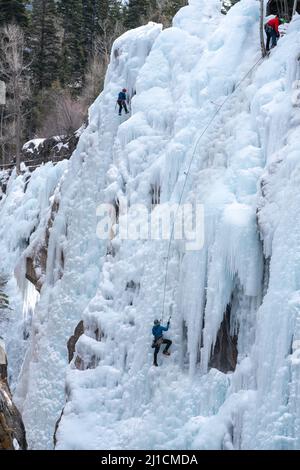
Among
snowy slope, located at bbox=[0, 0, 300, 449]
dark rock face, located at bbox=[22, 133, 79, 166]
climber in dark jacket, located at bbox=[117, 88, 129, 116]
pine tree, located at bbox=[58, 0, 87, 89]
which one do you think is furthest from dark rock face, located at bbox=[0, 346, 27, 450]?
pine tree, located at bbox=[58, 0, 87, 89]

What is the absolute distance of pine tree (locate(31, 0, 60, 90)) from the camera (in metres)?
30.9

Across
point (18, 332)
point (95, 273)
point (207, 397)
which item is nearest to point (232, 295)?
point (207, 397)

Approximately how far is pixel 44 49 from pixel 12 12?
2.38 m

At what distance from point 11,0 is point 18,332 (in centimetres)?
1966

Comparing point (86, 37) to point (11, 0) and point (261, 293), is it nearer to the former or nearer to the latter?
point (11, 0)

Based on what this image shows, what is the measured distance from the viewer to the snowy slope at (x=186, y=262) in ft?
26.5

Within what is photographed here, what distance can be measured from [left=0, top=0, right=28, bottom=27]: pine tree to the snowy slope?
1829cm

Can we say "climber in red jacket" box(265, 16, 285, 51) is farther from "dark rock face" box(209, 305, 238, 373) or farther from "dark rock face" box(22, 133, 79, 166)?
"dark rock face" box(22, 133, 79, 166)

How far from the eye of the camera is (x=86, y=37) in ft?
108

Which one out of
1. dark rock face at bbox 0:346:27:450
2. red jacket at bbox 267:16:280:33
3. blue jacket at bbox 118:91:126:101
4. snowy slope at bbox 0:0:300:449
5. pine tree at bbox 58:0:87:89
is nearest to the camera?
snowy slope at bbox 0:0:300:449

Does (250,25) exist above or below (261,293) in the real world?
above

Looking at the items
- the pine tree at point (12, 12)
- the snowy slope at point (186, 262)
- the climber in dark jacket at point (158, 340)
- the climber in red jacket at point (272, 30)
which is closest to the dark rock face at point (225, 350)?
the snowy slope at point (186, 262)

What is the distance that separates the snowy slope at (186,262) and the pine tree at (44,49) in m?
17.4

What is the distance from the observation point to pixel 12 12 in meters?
30.7
